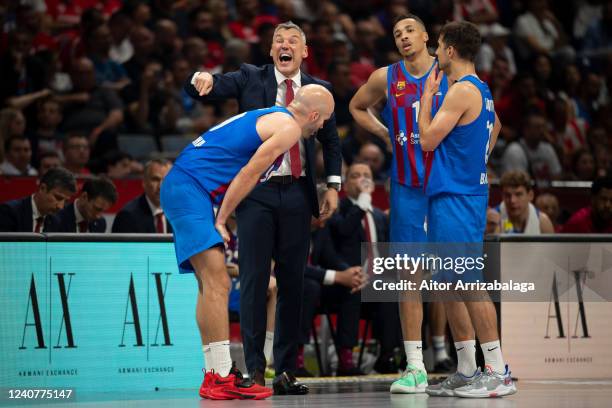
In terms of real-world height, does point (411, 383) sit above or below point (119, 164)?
below

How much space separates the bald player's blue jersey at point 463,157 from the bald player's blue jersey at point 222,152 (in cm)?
99

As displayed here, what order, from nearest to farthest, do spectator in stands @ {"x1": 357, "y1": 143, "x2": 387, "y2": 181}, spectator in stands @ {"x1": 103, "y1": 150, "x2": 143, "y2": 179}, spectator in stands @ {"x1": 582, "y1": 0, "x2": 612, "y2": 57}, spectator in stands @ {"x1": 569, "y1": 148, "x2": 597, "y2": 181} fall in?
spectator in stands @ {"x1": 103, "y1": 150, "x2": 143, "y2": 179}, spectator in stands @ {"x1": 357, "y1": 143, "x2": 387, "y2": 181}, spectator in stands @ {"x1": 569, "y1": 148, "x2": 597, "y2": 181}, spectator in stands @ {"x1": 582, "y1": 0, "x2": 612, "y2": 57}

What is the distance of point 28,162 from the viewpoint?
389 inches

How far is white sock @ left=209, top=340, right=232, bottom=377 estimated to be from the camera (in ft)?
20.0

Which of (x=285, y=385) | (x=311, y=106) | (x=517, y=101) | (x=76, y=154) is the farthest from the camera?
(x=517, y=101)

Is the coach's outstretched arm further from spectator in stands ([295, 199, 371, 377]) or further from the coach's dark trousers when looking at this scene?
spectator in stands ([295, 199, 371, 377])

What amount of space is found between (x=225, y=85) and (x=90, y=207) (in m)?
2.16

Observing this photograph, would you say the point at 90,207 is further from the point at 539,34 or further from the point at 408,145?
the point at 539,34

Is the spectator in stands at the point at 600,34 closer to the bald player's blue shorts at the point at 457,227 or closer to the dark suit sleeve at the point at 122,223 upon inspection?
the dark suit sleeve at the point at 122,223

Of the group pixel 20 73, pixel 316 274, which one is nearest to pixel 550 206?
pixel 316 274

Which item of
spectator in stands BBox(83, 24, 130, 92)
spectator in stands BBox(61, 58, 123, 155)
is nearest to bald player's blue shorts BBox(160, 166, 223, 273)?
spectator in stands BBox(61, 58, 123, 155)

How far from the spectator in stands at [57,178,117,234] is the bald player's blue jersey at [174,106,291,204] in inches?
91.3

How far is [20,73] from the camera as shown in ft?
35.9

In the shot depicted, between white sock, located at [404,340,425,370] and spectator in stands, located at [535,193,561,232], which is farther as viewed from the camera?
spectator in stands, located at [535,193,561,232]
